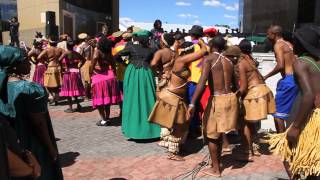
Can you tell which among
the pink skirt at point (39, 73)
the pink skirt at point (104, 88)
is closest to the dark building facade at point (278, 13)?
the pink skirt at point (39, 73)

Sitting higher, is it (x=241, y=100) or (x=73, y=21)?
(x=73, y=21)

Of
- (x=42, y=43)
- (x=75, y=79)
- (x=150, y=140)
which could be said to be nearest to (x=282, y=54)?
(x=150, y=140)

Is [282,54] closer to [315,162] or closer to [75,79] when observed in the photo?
[315,162]

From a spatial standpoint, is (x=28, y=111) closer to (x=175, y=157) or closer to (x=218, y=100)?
(x=218, y=100)

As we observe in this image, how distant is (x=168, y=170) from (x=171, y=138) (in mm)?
662

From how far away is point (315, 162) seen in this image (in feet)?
12.1

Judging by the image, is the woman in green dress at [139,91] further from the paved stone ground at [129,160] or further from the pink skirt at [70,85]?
the pink skirt at [70,85]

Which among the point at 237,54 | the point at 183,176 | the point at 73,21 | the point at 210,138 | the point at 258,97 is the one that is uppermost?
the point at 73,21

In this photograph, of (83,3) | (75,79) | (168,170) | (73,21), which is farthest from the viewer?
(83,3)

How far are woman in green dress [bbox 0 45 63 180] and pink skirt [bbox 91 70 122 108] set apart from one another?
4539mm

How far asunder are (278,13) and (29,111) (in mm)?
37625

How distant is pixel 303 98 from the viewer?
358cm

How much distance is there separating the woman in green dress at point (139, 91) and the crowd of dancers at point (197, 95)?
0.02 meters

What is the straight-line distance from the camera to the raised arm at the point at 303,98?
3551mm
